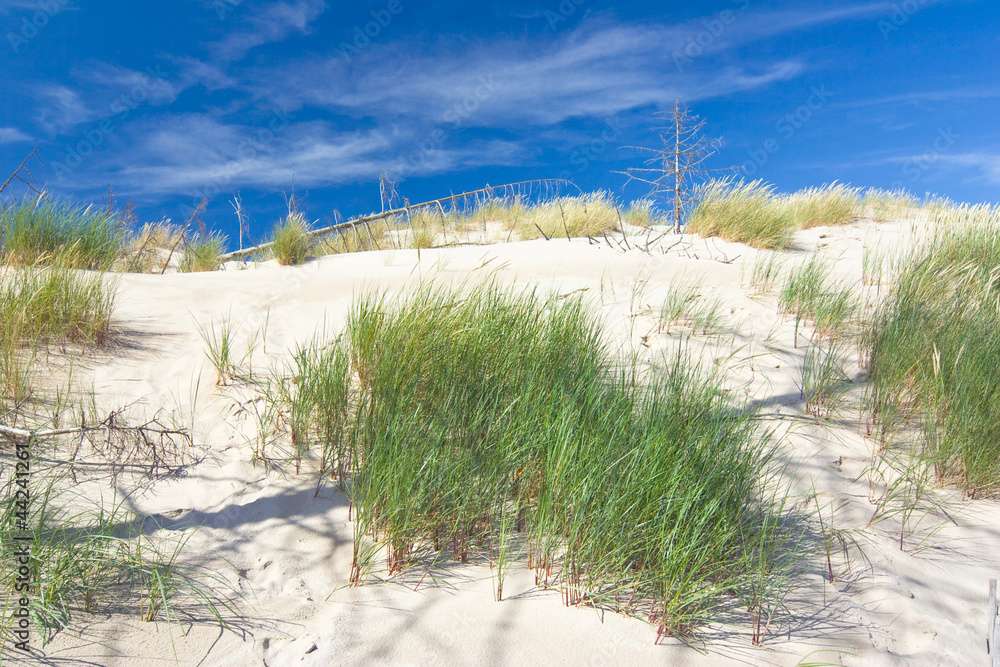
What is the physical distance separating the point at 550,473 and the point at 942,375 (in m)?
2.63

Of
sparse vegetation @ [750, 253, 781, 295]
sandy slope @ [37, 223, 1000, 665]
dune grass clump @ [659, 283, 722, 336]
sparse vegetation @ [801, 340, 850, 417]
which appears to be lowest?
sandy slope @ [37, 223, 1000, 665]

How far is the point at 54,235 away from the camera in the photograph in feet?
19.9

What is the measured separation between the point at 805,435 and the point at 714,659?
6.43 ft

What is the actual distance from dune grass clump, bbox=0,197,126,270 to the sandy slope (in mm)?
1970

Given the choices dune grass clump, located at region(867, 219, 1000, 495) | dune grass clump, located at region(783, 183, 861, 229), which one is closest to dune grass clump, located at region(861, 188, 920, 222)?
dune grass clump, located at region(783, 183, 861, 229)

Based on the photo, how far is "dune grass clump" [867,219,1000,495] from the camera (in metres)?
3.22

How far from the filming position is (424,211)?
1218cm

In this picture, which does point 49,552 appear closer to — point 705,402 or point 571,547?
point 571,547

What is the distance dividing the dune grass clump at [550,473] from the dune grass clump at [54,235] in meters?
4.04

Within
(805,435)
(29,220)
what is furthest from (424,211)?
(805,435)

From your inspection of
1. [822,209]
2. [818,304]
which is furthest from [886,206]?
[818,304]

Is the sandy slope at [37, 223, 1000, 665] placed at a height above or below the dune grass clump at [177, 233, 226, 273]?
below

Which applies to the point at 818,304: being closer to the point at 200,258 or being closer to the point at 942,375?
the point at 942,375

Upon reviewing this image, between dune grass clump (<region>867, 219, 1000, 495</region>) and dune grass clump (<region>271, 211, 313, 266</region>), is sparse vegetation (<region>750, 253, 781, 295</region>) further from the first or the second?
dune grass clump (<region>271, 211, 313, 266</region>)
